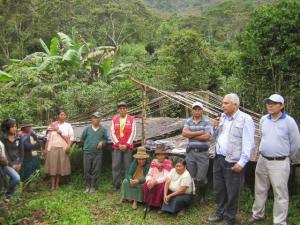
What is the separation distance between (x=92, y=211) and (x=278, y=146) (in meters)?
2.64

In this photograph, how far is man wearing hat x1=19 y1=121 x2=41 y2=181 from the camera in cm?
601

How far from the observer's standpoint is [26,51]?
21172mm

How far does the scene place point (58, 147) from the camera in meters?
6.25

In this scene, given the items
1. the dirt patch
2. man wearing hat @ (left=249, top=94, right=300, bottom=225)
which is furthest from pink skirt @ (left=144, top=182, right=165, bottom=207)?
man wearing hat @ (left=249, top=94, right=300, bottom=225)

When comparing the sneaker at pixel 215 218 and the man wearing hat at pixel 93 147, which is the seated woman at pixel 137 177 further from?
the sneaker at pixel 215 218

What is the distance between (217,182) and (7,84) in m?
8.64

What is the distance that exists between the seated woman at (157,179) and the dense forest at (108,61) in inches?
116

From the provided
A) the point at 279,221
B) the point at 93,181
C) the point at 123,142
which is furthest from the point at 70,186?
the point at 279,221

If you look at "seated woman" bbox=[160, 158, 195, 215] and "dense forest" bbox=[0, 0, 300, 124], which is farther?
"dense forest" bbox=[0, 0, 300, 124]

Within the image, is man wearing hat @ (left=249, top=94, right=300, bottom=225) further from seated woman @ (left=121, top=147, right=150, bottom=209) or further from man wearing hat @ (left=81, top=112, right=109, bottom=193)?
man wearing hat @ (left=81, top=112, right=109, bottom=193)

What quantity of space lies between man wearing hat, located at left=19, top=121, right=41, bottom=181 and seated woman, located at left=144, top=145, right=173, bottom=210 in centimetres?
201

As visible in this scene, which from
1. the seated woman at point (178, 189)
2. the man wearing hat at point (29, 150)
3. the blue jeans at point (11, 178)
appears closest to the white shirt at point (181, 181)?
the seated woman at point (178, 189)

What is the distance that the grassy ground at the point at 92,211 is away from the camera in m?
4.84

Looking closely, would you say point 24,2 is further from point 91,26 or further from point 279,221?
point 279,221
